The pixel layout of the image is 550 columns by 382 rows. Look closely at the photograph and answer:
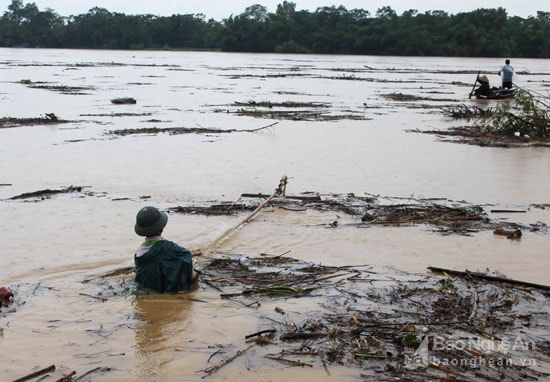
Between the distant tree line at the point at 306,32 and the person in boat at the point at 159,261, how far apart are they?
257ft

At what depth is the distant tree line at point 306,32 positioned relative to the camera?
266ft

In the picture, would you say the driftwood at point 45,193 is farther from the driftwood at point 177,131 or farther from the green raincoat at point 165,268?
the driftwood at point 177,131

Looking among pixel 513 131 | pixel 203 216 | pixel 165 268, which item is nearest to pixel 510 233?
pixel 203 216

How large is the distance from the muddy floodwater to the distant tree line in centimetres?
6554

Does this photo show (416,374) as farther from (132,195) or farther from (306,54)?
(306,54)

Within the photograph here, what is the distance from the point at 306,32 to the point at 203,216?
87253mm

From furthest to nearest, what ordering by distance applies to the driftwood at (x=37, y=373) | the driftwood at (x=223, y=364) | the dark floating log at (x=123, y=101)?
the dark floating log at (x=123, y=101)
the driftwood at (x=223, y=364)
the driftwood at (x=37, y=373)

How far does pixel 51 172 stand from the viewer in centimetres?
1088

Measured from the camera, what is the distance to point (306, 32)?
92.6m

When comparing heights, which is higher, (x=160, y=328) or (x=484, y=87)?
(x=484, y=87)

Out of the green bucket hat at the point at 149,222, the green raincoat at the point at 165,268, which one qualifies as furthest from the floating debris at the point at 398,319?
the green bucket hat at the point at 149,222

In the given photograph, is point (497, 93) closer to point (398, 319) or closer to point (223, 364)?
point (398, 319)

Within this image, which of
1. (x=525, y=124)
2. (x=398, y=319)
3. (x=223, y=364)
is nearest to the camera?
(x=223, y=364)

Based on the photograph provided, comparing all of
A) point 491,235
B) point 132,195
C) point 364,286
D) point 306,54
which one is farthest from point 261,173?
point 306,54
